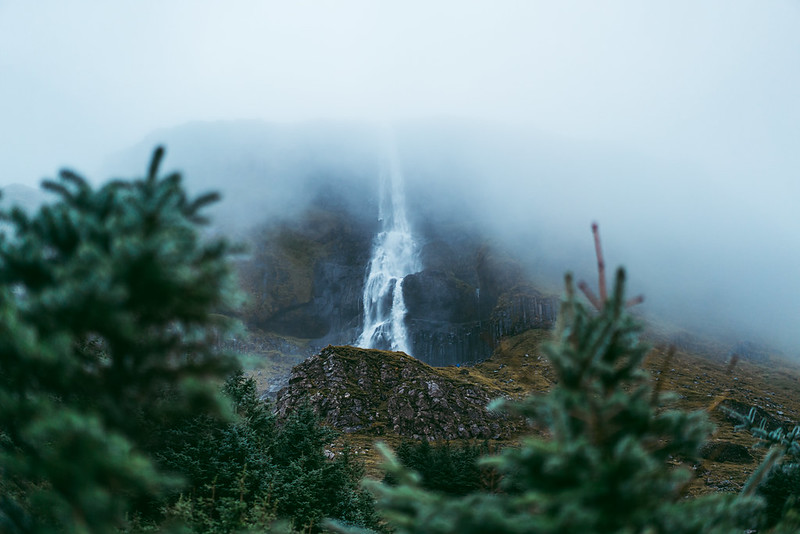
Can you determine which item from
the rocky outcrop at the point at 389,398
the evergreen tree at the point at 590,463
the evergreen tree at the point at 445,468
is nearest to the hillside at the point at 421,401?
the rocky outcrop at the point at 389,398

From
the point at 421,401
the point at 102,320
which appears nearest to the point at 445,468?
the point at 102,320

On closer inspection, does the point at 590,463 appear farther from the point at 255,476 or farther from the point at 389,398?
the point at 389,398

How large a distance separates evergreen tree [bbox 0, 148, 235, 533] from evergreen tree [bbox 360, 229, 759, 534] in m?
2.13

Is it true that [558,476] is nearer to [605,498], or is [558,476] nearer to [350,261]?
[605,498]

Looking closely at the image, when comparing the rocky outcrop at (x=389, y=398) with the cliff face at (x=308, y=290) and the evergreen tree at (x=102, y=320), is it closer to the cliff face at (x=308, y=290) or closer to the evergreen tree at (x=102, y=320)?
the evergreen tree at (x=102, y=320)

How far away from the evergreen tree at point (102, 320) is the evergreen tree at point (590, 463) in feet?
6.98

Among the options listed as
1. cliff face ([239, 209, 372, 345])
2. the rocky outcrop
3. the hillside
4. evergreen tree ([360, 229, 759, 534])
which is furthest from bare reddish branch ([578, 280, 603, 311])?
cliff face ([239, 209, 372, 345])

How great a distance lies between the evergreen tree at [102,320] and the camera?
263 cm

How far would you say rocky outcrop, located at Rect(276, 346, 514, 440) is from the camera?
6191 cm

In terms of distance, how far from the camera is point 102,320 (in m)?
3.06

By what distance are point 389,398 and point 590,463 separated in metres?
69.6

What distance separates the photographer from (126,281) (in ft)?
10.2

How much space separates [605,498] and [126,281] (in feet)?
13.7

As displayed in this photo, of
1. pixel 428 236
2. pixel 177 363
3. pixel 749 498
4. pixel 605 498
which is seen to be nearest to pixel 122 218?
pixel 177 363
